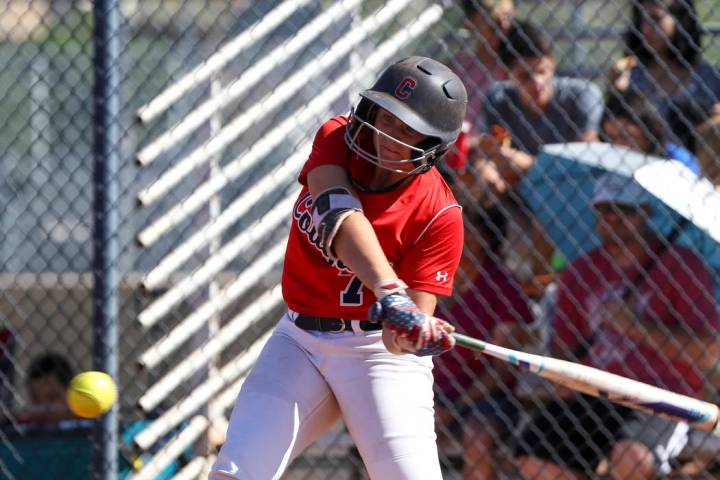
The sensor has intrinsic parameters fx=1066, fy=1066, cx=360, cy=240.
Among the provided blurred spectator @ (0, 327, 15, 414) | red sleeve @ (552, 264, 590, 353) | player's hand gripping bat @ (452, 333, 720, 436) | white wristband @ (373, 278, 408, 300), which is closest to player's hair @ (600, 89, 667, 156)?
red sleeve @ (552, 264, 590, 353)

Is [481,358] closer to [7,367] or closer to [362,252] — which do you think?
[362,252]

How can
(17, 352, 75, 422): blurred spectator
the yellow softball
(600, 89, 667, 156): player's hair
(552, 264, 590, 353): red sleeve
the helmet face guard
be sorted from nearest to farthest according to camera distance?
the helmet face guard
the yellow softball
(600, 89, 667, 156): player's hair
(552, 264, 590, 353): red sleeve
(17, 352, 75, 422): blurred spectator

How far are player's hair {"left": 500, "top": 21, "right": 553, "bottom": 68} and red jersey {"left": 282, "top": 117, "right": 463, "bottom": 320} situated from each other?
1517 millimetres

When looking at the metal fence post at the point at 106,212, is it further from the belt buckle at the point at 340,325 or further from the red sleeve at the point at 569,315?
the red sleeve at the point at 569,315

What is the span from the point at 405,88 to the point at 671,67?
199 centimetres

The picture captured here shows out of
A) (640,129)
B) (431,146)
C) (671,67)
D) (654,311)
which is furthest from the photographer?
(671,67)

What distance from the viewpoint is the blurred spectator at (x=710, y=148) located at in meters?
4.27

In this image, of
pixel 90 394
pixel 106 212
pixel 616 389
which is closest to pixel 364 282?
pixel 616 389

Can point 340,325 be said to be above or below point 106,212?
below

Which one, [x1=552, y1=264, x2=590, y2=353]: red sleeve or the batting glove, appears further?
[x1=552, y1=264, x2=590, y2=353]: red sleeve

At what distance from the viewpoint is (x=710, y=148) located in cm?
428

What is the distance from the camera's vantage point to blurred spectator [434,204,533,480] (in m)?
4.47

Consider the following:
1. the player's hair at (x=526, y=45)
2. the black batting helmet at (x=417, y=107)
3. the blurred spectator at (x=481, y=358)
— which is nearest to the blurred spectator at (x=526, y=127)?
the player's hair at (x=526, y=45)

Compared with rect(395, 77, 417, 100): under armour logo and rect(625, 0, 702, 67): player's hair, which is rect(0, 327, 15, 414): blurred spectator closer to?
rect(395, 77, 417, 100): under armour logo
